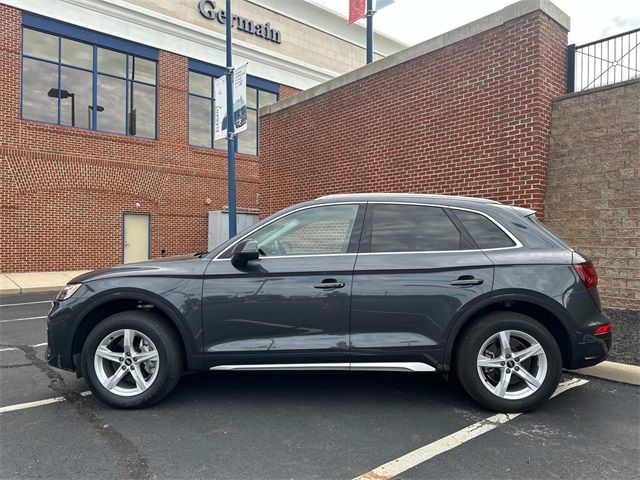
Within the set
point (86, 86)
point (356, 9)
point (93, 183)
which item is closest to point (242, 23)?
point (86, 86)

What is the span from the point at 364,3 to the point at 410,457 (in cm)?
1202

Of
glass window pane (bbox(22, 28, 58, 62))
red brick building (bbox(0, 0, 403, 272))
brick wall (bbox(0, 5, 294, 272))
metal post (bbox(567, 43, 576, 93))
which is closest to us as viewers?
metal post (bbox(567, 43, 576, 93))

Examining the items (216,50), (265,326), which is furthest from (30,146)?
(265,326)

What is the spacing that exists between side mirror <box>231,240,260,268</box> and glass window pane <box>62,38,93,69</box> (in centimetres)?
1504

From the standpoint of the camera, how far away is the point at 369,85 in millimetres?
9555

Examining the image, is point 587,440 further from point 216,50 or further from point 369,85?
point 216,50

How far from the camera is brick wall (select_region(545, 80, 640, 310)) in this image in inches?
247

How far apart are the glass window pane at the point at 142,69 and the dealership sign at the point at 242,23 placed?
3.23m

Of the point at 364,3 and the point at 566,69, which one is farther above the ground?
the point at 364,3

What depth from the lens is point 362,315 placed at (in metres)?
3.56

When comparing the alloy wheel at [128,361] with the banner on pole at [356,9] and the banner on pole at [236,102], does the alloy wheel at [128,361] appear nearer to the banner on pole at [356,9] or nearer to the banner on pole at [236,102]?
the banner on pole at [236,102]

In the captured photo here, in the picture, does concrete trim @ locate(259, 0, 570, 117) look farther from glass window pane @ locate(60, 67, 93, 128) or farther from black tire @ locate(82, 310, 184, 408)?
glass window pane @ locate(60, 67, 93, 128)

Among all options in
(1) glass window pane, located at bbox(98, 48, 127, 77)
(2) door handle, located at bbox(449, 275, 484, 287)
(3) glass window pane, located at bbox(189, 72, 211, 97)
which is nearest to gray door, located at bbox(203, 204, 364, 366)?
(2) door handle, located at bbox(449, 275, 484, 287)

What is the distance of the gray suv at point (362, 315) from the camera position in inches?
139
